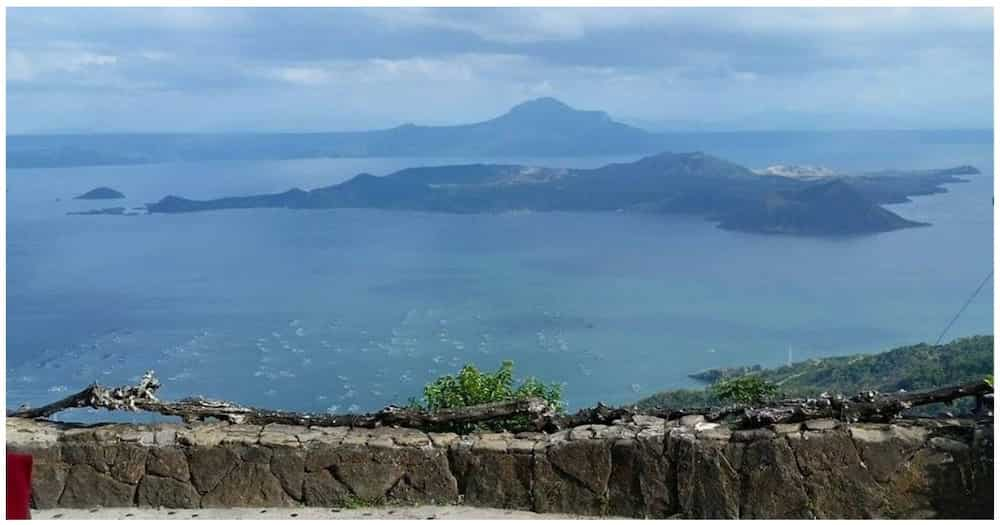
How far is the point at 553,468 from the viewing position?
409 centimetres

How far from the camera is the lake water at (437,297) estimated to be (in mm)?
49531

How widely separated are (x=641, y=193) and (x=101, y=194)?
57.6 meters

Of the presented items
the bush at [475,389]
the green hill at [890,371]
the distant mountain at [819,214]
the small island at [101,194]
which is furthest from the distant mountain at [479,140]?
the bush at [475,389]

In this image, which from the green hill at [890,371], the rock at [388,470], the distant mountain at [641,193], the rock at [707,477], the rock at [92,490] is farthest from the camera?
the distant mountain at [641,193]

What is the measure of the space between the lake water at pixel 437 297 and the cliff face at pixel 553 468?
30864 millimetres

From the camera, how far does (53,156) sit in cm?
11325

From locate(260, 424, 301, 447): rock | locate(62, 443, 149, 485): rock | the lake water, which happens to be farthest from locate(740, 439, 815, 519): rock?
the lake water

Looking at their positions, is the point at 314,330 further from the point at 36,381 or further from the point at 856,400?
the point at 856,400

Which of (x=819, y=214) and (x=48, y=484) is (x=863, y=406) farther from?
(x=819, y=214)

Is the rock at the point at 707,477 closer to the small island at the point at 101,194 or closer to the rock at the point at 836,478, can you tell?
the rock at the point at 836,478

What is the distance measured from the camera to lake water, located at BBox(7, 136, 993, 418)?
49531 mm

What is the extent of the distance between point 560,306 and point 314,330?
15.8 m

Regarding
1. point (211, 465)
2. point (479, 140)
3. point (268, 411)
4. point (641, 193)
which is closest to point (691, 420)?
point (268, 411)

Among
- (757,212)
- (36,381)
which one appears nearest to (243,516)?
(36,381)
